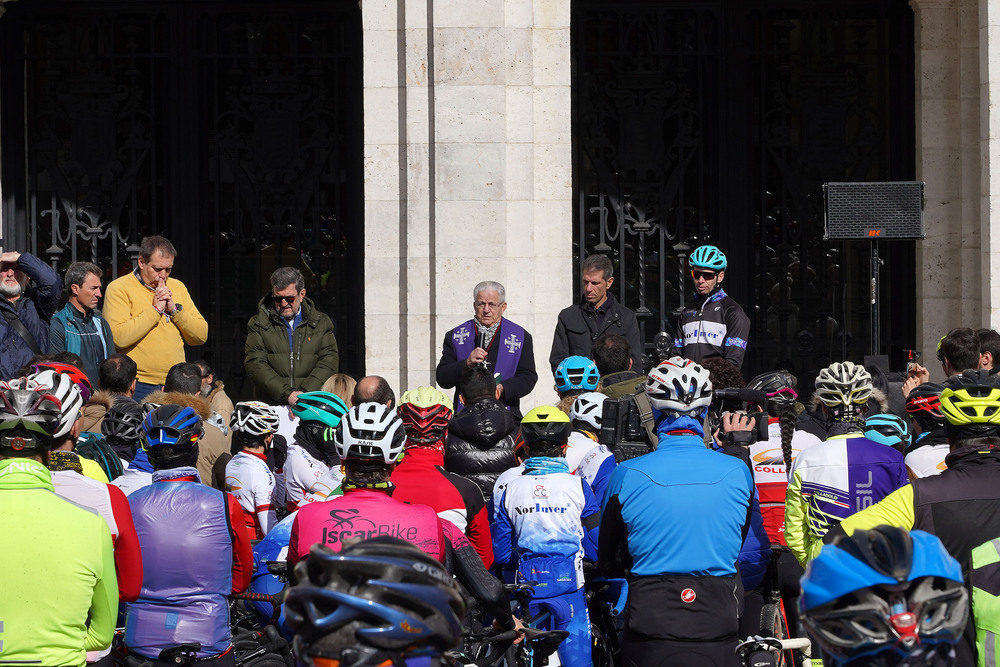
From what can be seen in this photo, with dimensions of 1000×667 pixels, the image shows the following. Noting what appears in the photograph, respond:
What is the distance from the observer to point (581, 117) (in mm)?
13133

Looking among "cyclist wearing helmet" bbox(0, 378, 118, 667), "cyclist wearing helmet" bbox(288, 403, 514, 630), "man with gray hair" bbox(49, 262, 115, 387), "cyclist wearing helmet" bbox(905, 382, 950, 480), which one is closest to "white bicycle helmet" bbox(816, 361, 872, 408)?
"cyclist wearing helmet" bbox(905, 382, 950, 480)

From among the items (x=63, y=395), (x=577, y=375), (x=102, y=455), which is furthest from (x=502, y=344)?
(x=63, y=395)

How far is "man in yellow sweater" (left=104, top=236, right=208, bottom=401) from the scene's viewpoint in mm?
9531

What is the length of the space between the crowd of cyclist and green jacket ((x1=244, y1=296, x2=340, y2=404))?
2.14 m

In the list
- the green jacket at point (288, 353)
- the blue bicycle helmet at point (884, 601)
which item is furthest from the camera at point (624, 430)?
the blue bicycle helmet at point (884, 601)

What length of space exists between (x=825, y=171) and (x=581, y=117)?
255 centimetres

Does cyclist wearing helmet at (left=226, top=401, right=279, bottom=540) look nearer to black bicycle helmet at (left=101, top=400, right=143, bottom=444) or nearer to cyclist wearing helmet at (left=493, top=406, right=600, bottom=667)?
black bicycle helmet at (left=101, top=400, right=143, bottom=444)

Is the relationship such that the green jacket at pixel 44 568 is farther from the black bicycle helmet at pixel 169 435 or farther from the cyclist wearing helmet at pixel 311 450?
the cyclist wearing helmet at pixel 311 450

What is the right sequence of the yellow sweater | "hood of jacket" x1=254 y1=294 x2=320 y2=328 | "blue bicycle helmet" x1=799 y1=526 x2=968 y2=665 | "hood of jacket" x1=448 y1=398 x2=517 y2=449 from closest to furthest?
"blue bicycle helmet" x1=799 y1=526 x2=968 y2=665, "hood of jacket" x1=448 y1=398 x2=517 y2=449, the yellow sweater, "hood of jacket" x1=254 y1=294 x2=320 y2=328

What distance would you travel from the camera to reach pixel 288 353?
9609 millimetres

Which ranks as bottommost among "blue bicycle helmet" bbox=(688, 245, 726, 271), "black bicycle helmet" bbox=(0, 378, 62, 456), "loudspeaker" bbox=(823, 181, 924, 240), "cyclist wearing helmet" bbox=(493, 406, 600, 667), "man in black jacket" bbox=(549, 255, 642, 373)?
"cyclist wearing helmet" bbox=(493, 406, 600, 667)

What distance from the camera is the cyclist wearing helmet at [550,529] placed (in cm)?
565

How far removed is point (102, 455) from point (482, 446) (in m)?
1.87

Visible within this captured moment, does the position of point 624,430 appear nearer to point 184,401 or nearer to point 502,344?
point 184,401
